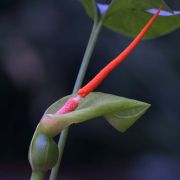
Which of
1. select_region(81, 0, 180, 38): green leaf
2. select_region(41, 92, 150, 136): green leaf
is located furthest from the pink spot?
select_region(81, 0, 180, 38): green leaf

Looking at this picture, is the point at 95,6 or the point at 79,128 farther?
the point at 79,128

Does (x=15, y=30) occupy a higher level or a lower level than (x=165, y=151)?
higher

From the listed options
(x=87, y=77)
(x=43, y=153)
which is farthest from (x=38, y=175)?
(x=87, y=77)

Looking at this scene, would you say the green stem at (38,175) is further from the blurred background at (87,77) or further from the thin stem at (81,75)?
the blurred background at (87,77)

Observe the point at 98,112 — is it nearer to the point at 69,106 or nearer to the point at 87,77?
the point at 69,106

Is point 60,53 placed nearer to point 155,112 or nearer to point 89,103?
point 155,112

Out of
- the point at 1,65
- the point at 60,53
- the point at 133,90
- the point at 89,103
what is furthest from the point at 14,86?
the point at 89,103

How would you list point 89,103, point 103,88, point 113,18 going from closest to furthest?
point 89,103, point 113,18, point 103,88

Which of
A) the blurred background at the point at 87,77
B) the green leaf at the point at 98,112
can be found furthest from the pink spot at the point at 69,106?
the blurred background at the point at 87,77

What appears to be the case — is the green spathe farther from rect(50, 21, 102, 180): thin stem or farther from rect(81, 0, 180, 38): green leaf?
rect(81, 0, 180, 38): green leaf
